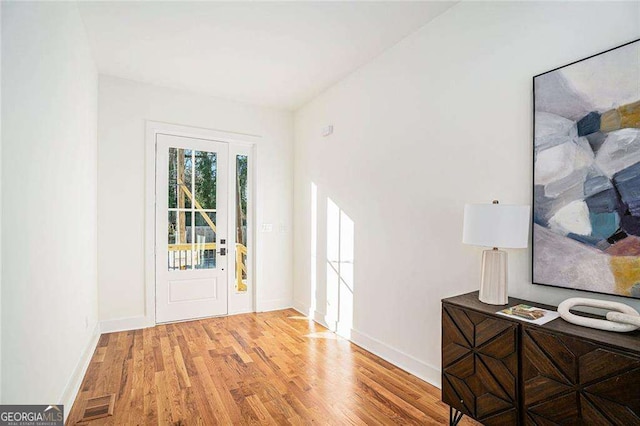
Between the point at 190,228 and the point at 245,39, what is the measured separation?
2370 mm

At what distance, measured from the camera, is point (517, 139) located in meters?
2.12

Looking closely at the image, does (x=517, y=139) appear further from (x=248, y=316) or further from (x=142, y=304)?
(x=142, y=304)

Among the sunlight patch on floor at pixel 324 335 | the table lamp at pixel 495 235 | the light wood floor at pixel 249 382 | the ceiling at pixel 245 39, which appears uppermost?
the ceiling at pixel 245 39

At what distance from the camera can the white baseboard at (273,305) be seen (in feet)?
15.4

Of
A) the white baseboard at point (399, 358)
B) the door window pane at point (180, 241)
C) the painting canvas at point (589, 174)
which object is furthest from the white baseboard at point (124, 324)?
the painting canvas at point (589, 174)

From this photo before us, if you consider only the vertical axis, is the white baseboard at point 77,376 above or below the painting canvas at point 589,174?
below

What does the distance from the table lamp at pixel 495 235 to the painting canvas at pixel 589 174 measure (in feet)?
0.62

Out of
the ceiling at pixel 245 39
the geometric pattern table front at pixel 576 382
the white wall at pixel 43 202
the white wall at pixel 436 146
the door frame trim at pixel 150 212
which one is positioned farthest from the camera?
the door frame trim at pixel 150 212

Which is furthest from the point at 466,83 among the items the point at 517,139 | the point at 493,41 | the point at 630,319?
the point at 630,319

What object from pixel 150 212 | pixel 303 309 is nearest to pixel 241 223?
pixel 150 212

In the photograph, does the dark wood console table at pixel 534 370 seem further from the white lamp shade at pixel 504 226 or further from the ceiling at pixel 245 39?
the ceiling at pixel 245 39

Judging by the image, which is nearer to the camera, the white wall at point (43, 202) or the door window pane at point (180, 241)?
the white wall at point (43, 202)

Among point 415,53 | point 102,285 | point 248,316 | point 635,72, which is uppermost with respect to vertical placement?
point 415,53

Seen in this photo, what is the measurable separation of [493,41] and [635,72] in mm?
886
